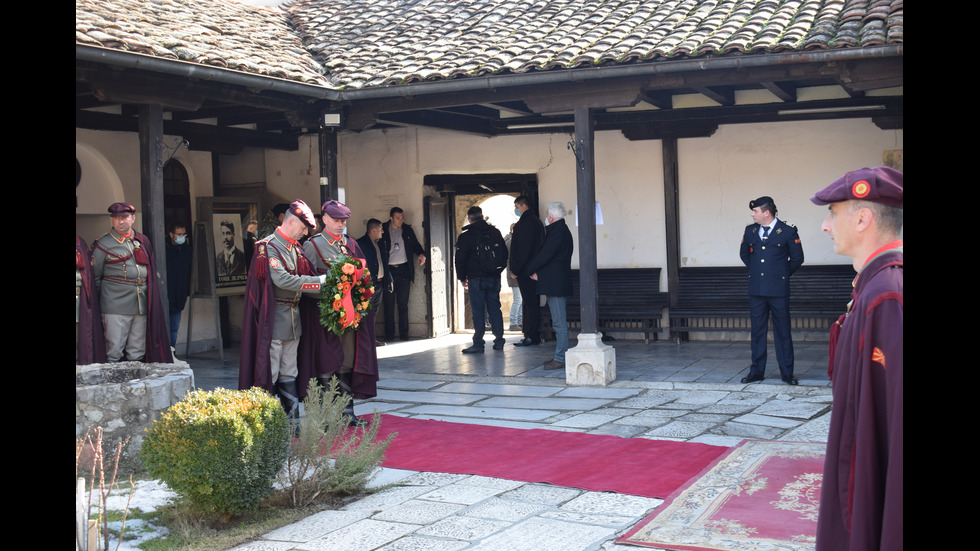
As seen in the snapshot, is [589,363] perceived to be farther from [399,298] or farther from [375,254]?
[399,298]

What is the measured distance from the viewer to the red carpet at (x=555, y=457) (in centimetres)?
562

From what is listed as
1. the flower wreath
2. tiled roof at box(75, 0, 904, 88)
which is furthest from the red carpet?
tiled roof at box(75, 0, 904, 88)

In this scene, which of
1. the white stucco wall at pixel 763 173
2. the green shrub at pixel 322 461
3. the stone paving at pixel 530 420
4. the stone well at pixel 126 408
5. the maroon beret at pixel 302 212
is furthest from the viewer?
the white stucco wall at pixel 763 173

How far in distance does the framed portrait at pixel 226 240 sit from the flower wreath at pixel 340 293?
16.1ft

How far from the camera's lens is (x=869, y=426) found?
2531mm

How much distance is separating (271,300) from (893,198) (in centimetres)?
472

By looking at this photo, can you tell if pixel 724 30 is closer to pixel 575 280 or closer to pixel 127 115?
pixel 575 280

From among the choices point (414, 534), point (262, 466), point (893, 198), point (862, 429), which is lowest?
point (414, 534)

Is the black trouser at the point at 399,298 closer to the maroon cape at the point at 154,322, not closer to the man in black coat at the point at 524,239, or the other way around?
the man in black coat at the point at 524,239

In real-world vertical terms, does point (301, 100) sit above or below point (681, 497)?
above

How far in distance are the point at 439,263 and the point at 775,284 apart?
5.84 meters

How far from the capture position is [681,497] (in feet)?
16.8

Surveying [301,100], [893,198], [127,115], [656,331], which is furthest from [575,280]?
[893,198]

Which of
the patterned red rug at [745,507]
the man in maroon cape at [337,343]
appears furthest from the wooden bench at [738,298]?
the man in maroon cape at [337,343]
